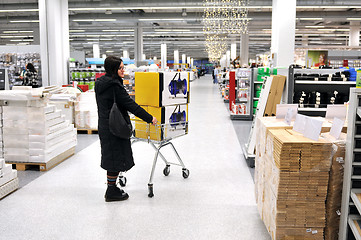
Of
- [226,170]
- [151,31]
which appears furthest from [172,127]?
[151,31]

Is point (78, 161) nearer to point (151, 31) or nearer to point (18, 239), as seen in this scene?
point (18, 239)

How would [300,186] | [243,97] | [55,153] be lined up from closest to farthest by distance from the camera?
1. [300,186]
2. [55,153]
3. [243,97]

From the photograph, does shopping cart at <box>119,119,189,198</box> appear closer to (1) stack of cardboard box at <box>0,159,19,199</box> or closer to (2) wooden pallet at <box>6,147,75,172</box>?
(1) stack of cardboard box at <box>0,159,19,199</box>

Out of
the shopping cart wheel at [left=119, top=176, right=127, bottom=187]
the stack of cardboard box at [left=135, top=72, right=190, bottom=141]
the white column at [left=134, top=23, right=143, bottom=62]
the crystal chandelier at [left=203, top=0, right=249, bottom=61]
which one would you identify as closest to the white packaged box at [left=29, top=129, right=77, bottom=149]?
the shopping cart wheel at [left=119, top=176, right=127, bottom=187]

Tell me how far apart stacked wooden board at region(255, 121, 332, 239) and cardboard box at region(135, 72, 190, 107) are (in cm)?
184

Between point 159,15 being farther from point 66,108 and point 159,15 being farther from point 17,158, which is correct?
point 17,158

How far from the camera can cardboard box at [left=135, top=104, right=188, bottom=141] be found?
4410mm

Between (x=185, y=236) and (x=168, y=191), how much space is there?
1249 mm

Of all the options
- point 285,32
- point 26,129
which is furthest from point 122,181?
point 285,32

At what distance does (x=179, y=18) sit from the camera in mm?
18719

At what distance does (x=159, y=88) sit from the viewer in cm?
436

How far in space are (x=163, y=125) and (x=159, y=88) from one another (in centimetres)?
45

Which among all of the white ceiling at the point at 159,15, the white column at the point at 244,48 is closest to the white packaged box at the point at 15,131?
the white ceiling at the point at 159,15

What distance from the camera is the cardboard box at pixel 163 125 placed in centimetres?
441
